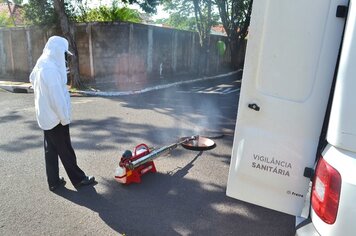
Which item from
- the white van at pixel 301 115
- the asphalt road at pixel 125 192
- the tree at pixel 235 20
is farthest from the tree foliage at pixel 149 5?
the white van at pixel 301 115

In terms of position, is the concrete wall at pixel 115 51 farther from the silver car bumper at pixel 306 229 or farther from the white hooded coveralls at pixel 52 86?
the silver car bumper at pixel 306 229

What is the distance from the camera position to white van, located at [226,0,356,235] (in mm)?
1518

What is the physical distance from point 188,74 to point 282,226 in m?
16.1

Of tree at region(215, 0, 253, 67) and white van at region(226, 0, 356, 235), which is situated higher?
tree at region(215, 0, 253, 67)

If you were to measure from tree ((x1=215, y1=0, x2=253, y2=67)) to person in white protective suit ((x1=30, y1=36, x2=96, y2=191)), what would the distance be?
17.7 metres

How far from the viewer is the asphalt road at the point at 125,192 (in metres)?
2.98

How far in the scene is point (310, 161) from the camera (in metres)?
1.98

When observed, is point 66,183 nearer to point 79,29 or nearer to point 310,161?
point 310,161

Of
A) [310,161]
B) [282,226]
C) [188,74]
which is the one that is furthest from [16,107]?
[188,74]

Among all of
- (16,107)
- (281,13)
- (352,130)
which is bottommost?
(16,107)

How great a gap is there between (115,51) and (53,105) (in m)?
9.97

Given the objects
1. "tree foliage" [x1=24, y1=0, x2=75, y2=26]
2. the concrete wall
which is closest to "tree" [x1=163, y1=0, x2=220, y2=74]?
the concrete wall

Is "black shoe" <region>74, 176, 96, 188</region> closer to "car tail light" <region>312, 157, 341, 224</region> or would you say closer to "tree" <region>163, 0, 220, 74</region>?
"car tail light" <region>312, 157, 341, 224</region>

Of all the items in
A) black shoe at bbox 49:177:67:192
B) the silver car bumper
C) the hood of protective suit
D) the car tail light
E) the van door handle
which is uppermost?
the hood of protective suit
